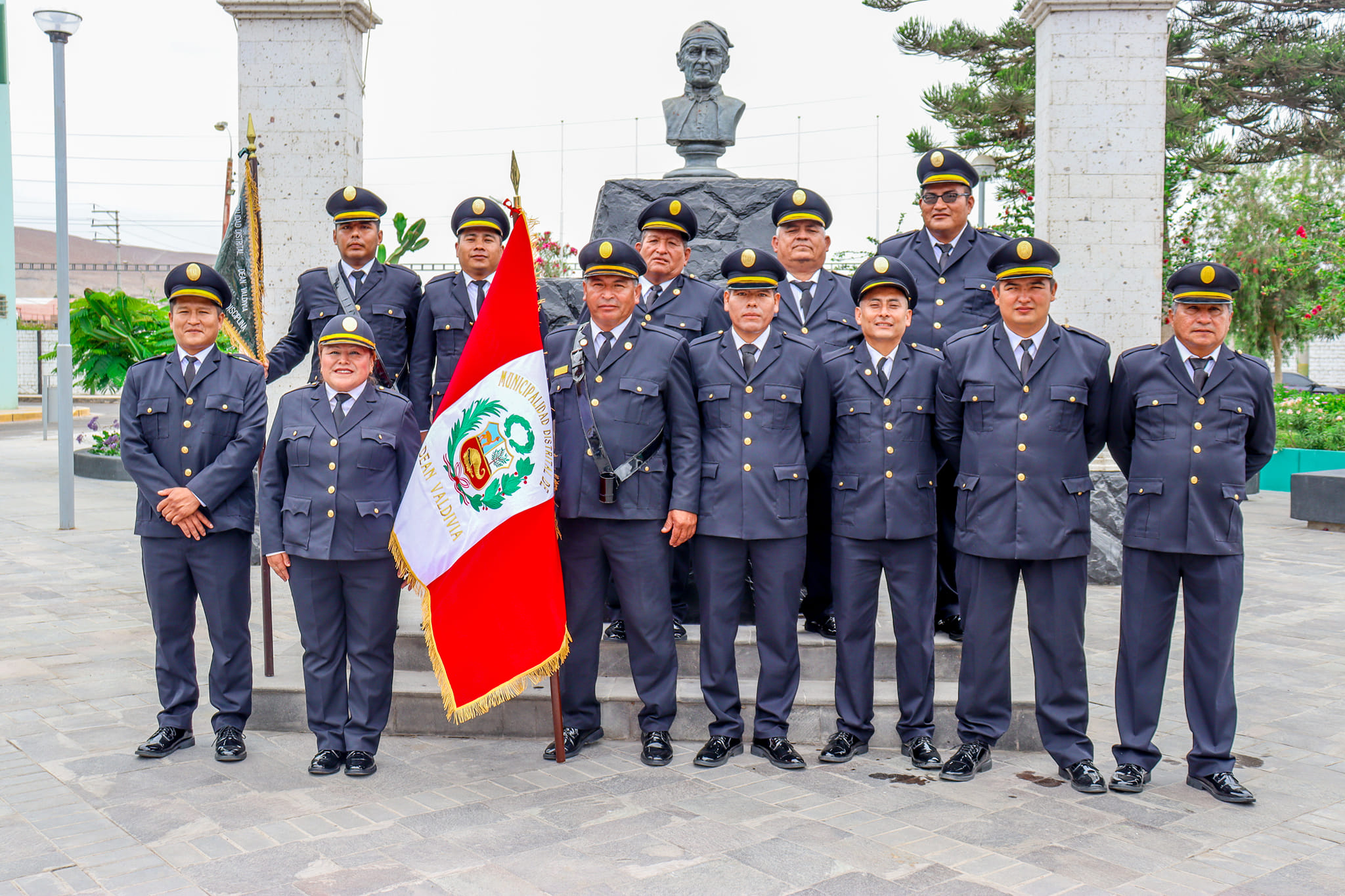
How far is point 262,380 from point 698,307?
A: 1.75 m

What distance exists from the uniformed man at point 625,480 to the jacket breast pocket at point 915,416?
74cm

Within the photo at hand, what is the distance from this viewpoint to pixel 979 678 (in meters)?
3.96

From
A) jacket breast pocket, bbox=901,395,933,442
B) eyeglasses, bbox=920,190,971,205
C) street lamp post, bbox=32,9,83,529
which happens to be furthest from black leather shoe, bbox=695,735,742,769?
street lamp post, bbox=32,9,83,529

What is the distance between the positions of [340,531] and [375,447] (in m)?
0.32

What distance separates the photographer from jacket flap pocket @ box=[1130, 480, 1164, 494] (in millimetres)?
3725

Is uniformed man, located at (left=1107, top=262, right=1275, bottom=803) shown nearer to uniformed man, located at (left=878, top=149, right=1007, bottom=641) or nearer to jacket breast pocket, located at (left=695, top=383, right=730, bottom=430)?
uniformed man, located at (left=878, top=149, right=1007, bottom=641)

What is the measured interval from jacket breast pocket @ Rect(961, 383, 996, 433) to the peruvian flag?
147 cm

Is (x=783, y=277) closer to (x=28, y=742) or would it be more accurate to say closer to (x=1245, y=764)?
(x=1245, y=764)

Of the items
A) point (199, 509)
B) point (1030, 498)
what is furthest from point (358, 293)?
point (1030, 498)

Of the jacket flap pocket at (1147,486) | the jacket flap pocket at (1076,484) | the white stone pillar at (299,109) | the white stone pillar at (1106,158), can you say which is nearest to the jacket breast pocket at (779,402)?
the jacket flap pocket at (1076,484)

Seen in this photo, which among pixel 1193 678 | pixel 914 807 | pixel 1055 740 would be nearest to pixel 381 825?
pixel 914 807

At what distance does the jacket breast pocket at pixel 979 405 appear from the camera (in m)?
3.87

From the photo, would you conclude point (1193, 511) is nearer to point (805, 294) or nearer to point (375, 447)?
point (805, 294)

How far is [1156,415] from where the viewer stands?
12.4 feet
